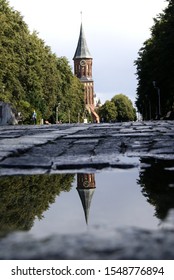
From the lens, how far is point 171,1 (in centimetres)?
3809

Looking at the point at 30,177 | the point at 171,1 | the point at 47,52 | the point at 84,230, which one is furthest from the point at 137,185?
the point at 47,52

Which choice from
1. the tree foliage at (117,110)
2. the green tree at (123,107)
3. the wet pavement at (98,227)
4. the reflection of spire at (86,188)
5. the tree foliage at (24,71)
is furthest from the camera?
the green tree at (123,107)

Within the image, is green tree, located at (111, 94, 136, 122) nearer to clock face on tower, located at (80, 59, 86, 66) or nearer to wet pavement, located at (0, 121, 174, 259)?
clock face on tower, located at (80, 59, 86, 66)

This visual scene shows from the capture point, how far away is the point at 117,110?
143 metres

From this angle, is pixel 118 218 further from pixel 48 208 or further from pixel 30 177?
pixel 30 177

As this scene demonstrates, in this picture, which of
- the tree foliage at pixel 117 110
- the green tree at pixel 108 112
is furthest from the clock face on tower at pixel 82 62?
the green tree at pixel 108 112

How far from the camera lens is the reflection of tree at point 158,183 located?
87.1 inches

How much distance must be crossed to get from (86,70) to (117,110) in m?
23.7

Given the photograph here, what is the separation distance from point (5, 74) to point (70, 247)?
140 feet

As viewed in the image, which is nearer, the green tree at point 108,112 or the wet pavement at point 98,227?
the wet pavement at point 98,227

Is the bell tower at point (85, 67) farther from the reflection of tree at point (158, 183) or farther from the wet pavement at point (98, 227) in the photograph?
the reflection of tree at point (158, 183)

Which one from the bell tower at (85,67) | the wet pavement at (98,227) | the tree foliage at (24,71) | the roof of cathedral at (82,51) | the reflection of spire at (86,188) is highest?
the roof of cathedral at (82,51)

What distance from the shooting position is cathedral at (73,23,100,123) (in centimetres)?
15550

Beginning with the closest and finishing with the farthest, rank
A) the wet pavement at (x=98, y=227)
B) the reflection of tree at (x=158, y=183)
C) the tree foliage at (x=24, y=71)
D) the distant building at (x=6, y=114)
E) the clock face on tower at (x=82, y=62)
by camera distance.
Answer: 1. the wet pavement at (x=98, y=227)
2. the reflection of tree at (x=158, y=183)
3. the distant building at (x=6, y=114)
4. the tree foliage at (x=24, y=71)
5. the clock face on tower at (x=82, y=62)
